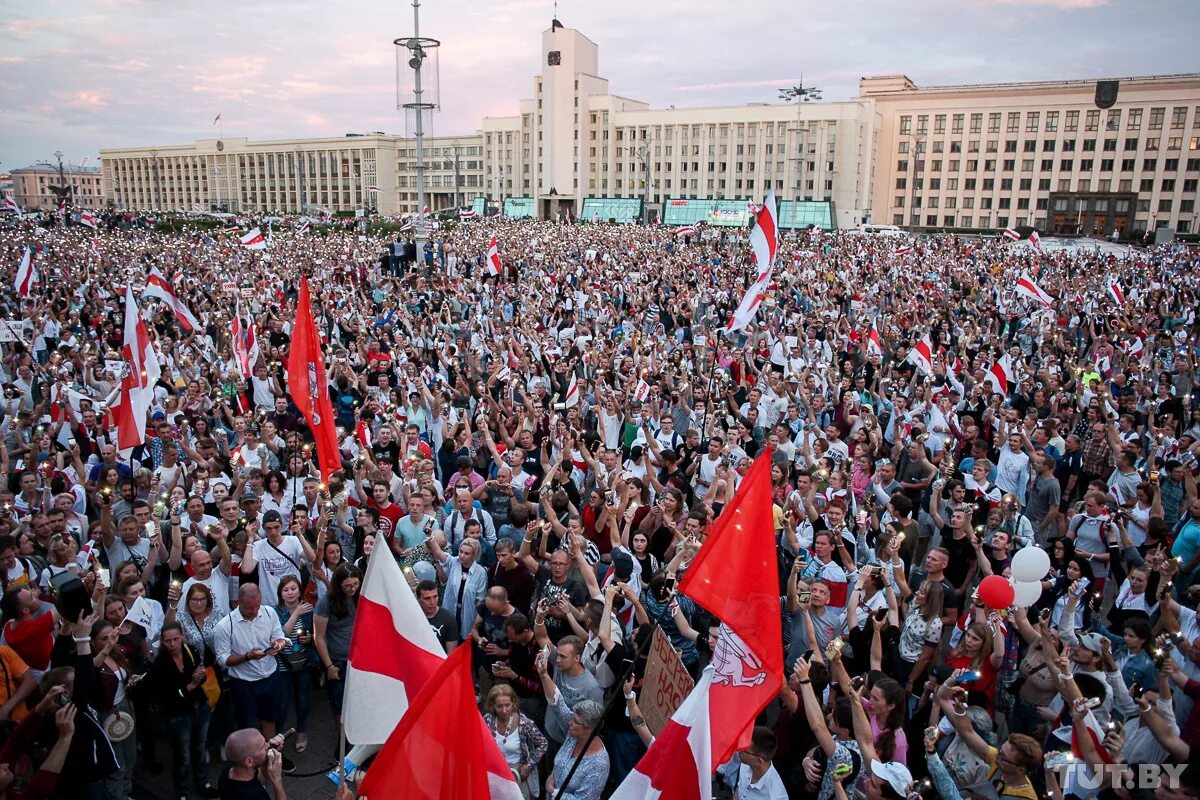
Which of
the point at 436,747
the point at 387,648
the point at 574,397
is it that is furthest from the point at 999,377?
the point at 436,747

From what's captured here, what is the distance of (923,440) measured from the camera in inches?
331

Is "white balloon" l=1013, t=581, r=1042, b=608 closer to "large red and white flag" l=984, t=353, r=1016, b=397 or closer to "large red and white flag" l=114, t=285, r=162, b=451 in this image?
"large red and white flag" l=984, t=353, r=1016, b=397

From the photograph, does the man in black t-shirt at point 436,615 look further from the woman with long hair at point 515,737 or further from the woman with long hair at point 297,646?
the woman with long hair at point 515,737

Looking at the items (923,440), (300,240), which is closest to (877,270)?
(923,440)

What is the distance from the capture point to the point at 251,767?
365cm

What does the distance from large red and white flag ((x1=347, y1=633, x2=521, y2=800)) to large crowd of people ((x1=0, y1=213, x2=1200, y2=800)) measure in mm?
476

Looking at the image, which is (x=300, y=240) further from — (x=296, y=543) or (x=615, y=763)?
(x=615, y=763)

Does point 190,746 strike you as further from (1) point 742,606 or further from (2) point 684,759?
(1) point 742,606

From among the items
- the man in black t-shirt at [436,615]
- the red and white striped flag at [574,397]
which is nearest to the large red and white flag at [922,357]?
the red and white striped flag at [574,397]

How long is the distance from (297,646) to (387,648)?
6.21ft

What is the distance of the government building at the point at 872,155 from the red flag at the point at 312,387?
188ft

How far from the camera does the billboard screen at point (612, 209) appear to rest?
6831 cm

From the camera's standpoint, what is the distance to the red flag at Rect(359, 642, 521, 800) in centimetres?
290

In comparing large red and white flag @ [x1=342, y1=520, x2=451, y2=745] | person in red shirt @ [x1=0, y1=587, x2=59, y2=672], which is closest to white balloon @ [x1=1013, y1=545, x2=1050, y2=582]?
large red and white flag @ [x1=342, y1=520, x2=451, y2=745]
